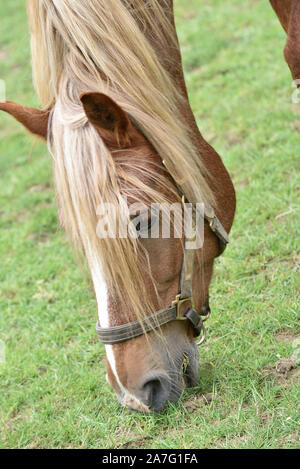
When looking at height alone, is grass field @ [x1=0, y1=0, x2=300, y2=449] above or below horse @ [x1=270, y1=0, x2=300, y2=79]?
below

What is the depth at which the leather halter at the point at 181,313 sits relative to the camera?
89.6 inches

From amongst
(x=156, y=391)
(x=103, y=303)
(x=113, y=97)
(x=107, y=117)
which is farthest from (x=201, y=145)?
(x=156, y=391)

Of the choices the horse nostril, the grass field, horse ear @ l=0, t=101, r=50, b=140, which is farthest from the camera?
the grass field

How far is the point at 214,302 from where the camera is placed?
139 inches

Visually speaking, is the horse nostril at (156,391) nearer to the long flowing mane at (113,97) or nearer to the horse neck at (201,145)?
the long flowing mane at (113,97)

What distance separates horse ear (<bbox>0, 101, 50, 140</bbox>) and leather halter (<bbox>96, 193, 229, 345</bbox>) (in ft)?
2.46

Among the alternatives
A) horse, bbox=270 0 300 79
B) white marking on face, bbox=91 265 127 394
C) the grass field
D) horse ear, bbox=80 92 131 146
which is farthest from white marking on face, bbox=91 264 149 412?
horse, bbox=270 0 300 79

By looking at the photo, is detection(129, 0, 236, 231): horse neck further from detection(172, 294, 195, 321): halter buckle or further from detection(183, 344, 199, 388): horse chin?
detection(183, 344, 199, 388): horse chin

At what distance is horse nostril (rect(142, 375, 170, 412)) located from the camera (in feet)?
7.67

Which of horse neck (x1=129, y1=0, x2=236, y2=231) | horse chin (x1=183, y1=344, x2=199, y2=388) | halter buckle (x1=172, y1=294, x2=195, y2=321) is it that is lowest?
horse chin (x1=183, y1=344, x2=199, y2=388)

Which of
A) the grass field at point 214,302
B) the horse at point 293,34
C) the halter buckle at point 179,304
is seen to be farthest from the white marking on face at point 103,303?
the horse at point 293,34

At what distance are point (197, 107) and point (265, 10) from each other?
1.97m

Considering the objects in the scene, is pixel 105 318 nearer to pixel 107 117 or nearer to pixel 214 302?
pixel 107 117
